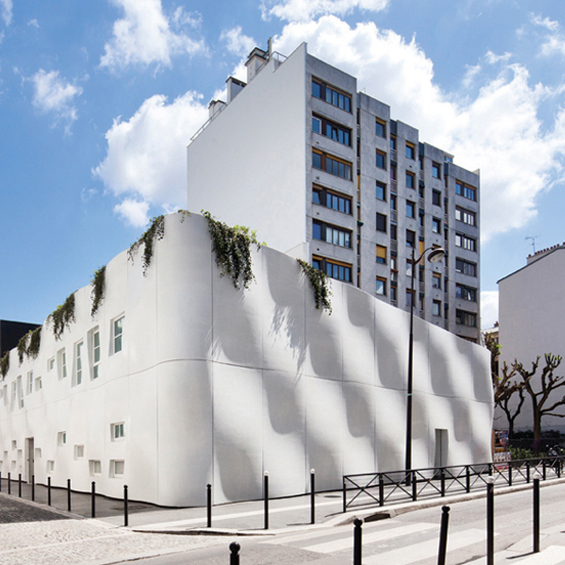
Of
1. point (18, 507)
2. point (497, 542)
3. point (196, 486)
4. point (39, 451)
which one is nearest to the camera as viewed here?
point (497, 542)

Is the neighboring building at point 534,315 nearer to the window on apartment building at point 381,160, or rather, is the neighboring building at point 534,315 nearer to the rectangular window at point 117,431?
the window on apartment building at point 381,160

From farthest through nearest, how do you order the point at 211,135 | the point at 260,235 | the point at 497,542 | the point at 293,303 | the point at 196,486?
the point at 211,135 → the point at 260,235 → the point at 293,303 → the point at 196,486 → the point at 497,542

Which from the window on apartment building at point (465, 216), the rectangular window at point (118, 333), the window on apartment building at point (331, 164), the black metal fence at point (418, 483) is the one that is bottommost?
the black metal fence at point (418, 483)

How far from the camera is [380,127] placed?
40500 mm

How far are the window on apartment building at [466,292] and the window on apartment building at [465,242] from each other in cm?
348

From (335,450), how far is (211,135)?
1153 inches

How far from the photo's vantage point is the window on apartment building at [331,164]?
3475 centimetres

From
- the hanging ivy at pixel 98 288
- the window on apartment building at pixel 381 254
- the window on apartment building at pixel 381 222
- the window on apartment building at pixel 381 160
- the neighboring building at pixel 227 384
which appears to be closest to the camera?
the neighboring building at pixel 227 384

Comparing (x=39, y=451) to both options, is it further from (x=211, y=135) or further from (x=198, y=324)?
(x=211, y=135)

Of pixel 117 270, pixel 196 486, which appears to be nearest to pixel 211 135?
pixel 117 270

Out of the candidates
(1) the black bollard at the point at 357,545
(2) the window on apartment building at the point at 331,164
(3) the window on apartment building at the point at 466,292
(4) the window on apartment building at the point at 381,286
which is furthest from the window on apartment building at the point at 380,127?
(1) the black bollard at the point at 357,545

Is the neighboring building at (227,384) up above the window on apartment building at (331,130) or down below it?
below

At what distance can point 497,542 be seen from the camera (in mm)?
9039

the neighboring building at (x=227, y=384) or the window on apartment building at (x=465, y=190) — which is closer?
the neighboring building at (x=227, y=384)
